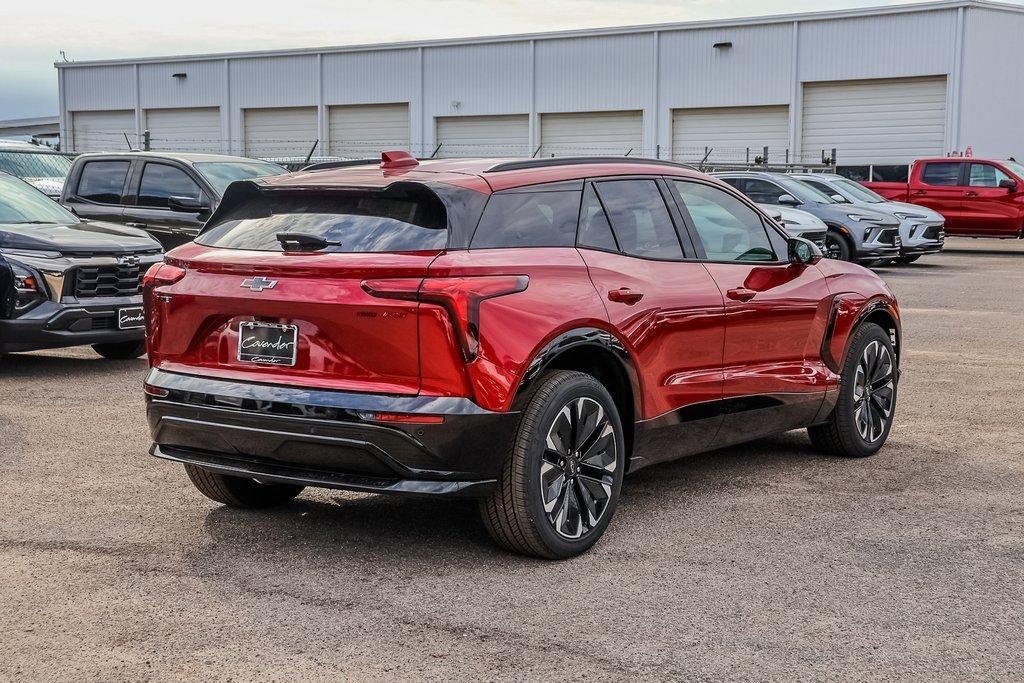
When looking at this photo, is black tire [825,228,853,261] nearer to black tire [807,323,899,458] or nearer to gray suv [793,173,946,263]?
gray suv [793,173,946,263]

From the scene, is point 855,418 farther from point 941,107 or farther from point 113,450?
point 941,107

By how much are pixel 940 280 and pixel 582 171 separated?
628 inches

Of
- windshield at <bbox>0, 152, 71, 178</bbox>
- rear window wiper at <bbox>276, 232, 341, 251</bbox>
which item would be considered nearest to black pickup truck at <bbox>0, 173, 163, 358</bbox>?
rear window wiper at <bbox>276, 232, 341, 251</bbox>

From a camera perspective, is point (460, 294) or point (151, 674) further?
point (460, 294)

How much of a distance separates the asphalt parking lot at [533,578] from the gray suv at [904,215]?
1504cm

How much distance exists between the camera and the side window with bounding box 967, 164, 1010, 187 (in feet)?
85.9

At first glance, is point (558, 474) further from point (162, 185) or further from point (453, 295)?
point (162, 185)

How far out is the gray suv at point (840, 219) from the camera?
2105 cm

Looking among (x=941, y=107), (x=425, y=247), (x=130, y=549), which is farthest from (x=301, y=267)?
(x=941, y=107)

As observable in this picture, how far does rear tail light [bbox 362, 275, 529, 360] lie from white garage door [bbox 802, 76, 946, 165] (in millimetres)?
34319

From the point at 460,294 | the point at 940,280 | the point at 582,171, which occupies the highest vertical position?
the point at 582,171

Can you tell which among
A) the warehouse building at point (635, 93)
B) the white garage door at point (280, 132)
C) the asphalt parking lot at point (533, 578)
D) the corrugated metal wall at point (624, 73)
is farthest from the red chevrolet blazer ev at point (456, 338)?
the white garage door at point (280, 132)

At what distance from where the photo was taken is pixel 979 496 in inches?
→ 249

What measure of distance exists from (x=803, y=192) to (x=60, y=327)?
1462 cm
